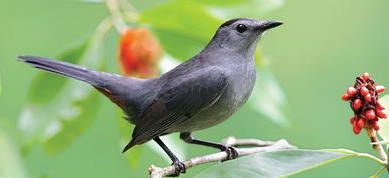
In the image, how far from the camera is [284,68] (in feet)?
19.1

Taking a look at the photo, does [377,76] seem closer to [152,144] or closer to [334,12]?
[334,12]

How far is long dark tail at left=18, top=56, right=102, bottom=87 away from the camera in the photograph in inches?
129

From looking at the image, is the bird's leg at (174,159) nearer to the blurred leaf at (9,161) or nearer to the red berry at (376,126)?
the blurred leaf at (9,161)

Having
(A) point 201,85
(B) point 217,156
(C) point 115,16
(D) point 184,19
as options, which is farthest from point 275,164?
(A) point 201,85

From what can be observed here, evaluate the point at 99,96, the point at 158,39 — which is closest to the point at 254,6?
the point at 158,39

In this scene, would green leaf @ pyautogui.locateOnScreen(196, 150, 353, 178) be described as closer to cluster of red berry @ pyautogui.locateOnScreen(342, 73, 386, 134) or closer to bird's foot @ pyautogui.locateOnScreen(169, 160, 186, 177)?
cluster of red berry @ pyautogui.locateOnScreen(342, 73, 386, 134)

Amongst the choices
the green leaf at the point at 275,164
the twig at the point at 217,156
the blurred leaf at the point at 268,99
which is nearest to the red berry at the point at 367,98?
the green leaf at the point at 275,164

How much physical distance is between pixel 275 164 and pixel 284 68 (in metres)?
3.73

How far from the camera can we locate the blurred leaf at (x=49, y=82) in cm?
308

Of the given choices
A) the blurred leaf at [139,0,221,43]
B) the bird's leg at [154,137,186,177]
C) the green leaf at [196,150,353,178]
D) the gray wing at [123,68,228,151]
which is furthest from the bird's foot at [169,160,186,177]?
the green leaf at [196,150,353,178]

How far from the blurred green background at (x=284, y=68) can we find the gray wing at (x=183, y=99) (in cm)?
79

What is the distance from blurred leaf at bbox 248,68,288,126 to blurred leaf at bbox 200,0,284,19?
31 cm

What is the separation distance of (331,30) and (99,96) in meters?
3.42

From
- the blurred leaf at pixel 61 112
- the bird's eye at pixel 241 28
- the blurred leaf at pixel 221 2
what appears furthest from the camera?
the bird's eye at pixel 241 28
